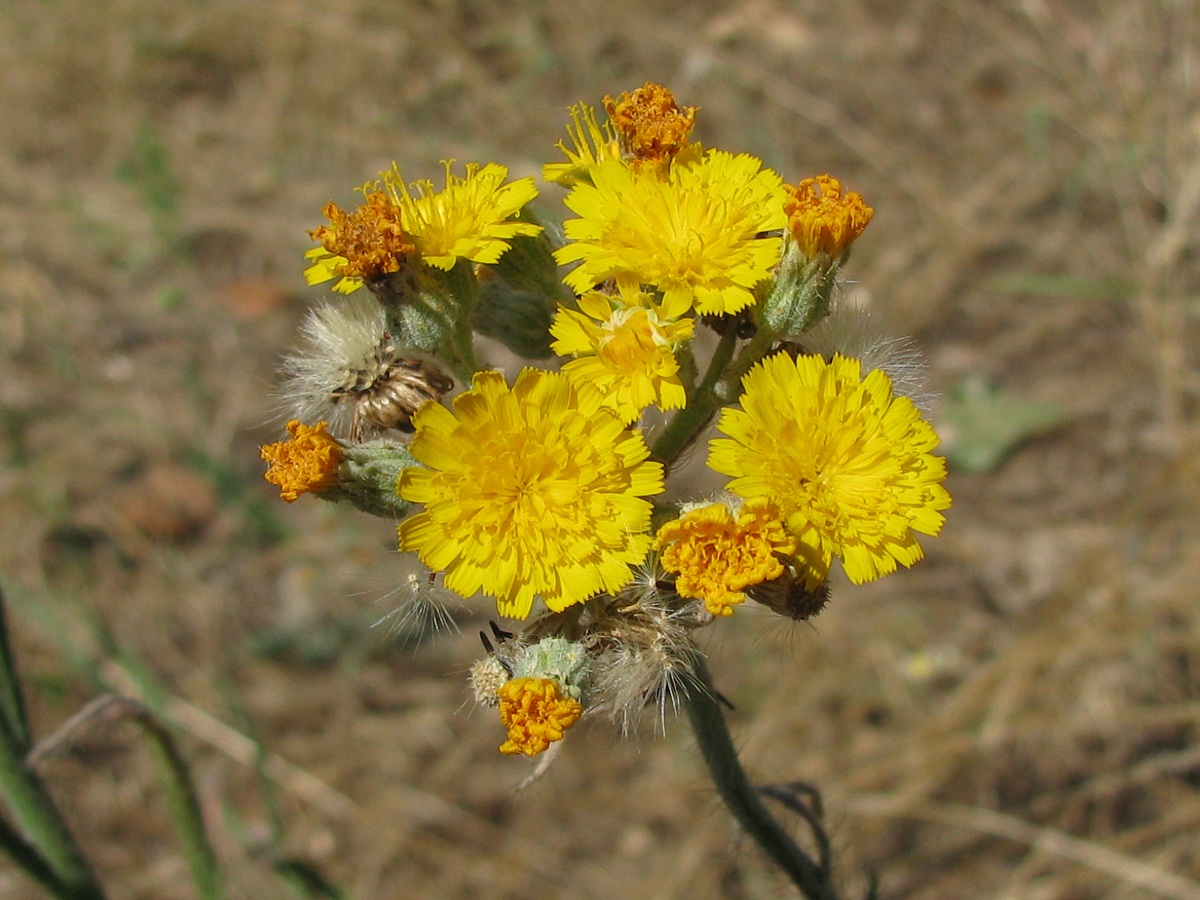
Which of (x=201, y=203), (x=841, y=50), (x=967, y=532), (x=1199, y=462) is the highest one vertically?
(x=841, y=50)

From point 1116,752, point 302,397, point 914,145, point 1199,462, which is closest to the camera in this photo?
point 302,397

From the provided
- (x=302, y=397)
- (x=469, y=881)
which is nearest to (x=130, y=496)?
(x=469, y=881)

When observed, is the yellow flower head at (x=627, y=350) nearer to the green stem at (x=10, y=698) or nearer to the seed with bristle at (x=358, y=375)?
the seed with bristle at (x=358, y=375)

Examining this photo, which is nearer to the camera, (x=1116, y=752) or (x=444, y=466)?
(x=444, y=466)

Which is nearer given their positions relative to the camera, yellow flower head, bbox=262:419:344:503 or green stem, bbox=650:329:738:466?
yellow flower head, bbox=262:419:344:503

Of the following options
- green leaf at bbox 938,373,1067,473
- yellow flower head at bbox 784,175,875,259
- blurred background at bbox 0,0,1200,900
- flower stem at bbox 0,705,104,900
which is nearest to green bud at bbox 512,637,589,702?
yellow flower head at bbox 784,175,875,259

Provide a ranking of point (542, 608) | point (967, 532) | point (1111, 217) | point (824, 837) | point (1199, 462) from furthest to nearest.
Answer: point (1111, 217)
point (967, 532)
point (1199, 462)
point (824, 837)
point (542, 608)

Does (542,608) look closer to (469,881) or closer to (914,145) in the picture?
(469,881)

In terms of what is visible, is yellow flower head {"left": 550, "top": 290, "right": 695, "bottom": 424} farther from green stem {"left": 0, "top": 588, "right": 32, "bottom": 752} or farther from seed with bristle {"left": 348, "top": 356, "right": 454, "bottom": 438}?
green stem {"left": 0, "top": 588, "right": 32, "bottom": 752}
